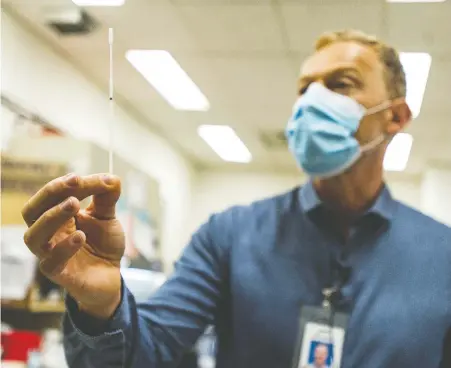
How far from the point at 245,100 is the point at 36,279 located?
229cm

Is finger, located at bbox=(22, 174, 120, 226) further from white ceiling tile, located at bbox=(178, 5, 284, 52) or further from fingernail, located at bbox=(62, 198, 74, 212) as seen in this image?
white ceiling tile, located at bbox=(178, 5, 284, 52)

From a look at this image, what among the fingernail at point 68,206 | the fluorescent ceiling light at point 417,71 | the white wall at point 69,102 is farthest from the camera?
the fluorescent ceiling light at point 417,71

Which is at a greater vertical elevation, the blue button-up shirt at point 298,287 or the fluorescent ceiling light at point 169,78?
the fluorescent ceiling light at point 169,78

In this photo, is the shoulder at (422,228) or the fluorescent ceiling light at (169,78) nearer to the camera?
the shoulder at (422,228)

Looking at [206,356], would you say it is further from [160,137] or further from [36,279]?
[160,137]

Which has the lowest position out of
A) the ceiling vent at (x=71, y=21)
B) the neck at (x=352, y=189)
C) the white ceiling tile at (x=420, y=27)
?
the neck at (x=352, y=189)

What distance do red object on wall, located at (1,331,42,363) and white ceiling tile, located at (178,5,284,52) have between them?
1721mm

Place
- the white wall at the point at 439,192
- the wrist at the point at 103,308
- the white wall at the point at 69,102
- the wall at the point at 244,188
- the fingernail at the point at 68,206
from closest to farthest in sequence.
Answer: the fingernail at the point at 68,206 → the wrist at the point at 103,308 → the white wall at the point at 69,102 → the white wall at the point at 439,192 → the wall at the point at 244,188

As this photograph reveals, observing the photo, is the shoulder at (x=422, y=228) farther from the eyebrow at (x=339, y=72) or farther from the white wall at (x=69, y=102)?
the white wall at (x=69, y=102)

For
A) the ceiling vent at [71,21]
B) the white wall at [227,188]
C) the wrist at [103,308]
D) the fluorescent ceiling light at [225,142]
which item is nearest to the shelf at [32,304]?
the ceiling vent at [71,21]

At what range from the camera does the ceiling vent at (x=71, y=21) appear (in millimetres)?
3068

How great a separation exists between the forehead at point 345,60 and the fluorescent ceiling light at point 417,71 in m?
2.20

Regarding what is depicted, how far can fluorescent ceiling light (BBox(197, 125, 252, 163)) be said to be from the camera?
5307 mm

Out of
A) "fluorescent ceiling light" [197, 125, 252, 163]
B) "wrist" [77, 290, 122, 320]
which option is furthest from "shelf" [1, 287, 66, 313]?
"fluorescent ceiling light" [197, 125, 252, 163]
